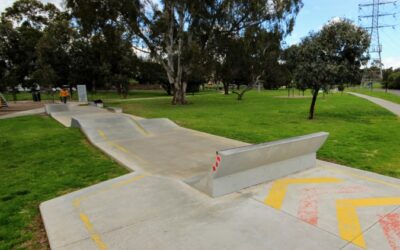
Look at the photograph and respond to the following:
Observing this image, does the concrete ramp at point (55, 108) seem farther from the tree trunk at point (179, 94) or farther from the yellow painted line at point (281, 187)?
the yellow painted line at point (281, 187)

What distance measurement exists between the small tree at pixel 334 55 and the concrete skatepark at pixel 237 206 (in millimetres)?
Answer: 7895

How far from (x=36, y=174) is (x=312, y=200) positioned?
5.45 meters

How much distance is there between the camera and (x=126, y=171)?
627 centimetres

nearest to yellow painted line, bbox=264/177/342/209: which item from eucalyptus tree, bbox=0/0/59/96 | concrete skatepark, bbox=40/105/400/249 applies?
concrete skatepark, bbox=40/105/400/249

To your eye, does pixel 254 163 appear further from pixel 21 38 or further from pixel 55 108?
pixel 21 38

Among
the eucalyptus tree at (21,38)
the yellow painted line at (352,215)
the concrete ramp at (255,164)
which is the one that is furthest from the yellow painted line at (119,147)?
the eucalyptus tree at (21,38)

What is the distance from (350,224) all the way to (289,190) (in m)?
1.27

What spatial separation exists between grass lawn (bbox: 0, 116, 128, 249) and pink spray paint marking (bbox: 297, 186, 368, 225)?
336cm

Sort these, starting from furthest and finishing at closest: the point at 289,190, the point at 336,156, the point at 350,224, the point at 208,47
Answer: the point at 208,47
the point at 336,156
the point at 289,190
the point at 350,224

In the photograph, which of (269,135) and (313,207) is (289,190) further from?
(269,135)

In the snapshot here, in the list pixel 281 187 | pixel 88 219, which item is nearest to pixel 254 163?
pixel 281 187

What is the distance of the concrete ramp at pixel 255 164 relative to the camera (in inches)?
185

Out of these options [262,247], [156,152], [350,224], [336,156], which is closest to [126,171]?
[156,152]

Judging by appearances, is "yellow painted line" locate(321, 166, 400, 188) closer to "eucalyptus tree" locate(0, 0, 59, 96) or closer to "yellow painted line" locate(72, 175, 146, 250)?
"yellow painted line" locate(72, 175, 146, 250)
